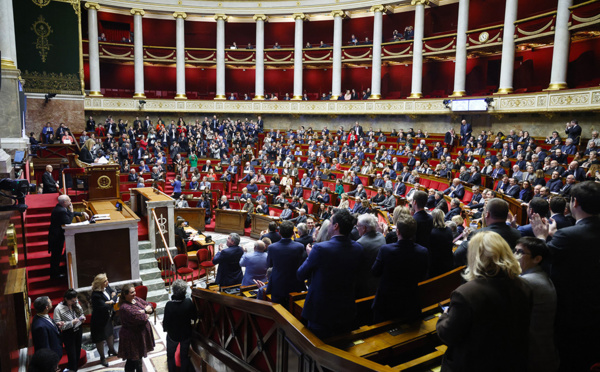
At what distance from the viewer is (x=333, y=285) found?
9.59ft

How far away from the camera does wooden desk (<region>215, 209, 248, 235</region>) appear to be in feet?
45.3

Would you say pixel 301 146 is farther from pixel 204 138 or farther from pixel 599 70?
pixel 599 70

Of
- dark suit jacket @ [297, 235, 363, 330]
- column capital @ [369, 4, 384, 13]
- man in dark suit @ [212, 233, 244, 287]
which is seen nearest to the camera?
dark suit jacket @ [297, 235, 363, 330]

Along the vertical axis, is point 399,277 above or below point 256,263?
above

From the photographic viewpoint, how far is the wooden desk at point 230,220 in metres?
13.8

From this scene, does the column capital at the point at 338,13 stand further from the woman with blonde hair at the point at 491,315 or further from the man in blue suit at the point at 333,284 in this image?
the woman with blonde hair at the point at 491,315

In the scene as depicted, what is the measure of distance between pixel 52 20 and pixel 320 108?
14044 millimetres

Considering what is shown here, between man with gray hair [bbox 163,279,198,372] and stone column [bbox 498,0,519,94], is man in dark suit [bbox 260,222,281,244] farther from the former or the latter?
stone column [bbox 498,0,519,94]

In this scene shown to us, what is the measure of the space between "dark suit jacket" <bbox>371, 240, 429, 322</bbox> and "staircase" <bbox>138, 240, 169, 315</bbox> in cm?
673

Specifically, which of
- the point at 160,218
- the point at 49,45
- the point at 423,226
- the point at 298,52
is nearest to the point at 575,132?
the point at 423,226

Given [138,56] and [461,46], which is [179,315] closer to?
[461,46]

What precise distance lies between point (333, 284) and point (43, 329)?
4192mm

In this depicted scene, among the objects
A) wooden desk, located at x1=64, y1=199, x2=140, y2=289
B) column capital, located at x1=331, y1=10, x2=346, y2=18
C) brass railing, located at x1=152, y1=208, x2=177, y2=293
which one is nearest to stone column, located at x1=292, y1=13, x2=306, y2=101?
column capital, located at x1=331, y1=10, x2=346, y2=18

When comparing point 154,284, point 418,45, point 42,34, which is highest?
point 418,45
